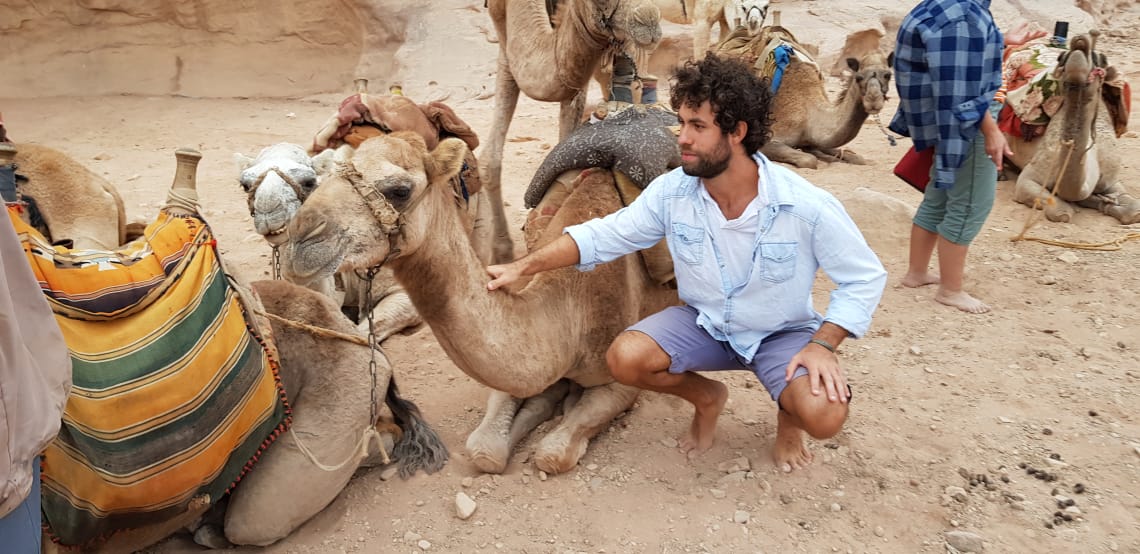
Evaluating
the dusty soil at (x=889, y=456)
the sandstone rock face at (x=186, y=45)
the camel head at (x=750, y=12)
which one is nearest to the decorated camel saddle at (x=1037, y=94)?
the dusty soil at (x=889, y=456)

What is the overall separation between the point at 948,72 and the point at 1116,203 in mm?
2975

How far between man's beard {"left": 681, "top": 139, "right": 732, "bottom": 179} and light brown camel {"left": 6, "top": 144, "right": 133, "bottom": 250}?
2639 millimetres

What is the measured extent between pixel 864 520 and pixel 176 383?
2.41m

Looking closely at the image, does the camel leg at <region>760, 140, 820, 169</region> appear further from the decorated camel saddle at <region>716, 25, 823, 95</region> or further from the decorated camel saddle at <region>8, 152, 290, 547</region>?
the decorated camel saddle at <region>8, 152, 290, 547</region>

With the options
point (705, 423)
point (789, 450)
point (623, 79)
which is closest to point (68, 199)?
point (623, 79)

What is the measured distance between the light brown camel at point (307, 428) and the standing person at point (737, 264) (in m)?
0.76

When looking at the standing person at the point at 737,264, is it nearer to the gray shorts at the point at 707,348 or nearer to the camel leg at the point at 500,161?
the gray shorts at the point at 707,348

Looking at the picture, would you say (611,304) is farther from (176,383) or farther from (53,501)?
(53,501)

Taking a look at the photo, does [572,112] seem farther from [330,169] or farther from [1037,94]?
[1037,94]

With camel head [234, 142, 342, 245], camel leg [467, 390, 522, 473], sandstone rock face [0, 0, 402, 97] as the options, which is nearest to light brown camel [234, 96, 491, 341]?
camel head [234, 142, 342, 245]

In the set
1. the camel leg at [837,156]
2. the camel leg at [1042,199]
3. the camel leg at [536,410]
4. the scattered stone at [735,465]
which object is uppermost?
the scattered stone at [735,465]

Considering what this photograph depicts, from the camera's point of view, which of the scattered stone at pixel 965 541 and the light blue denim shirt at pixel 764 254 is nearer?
the scattered stone at pixel 965 541

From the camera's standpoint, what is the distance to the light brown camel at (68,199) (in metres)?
3.78

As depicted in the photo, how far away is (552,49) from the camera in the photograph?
5020 millimetres
